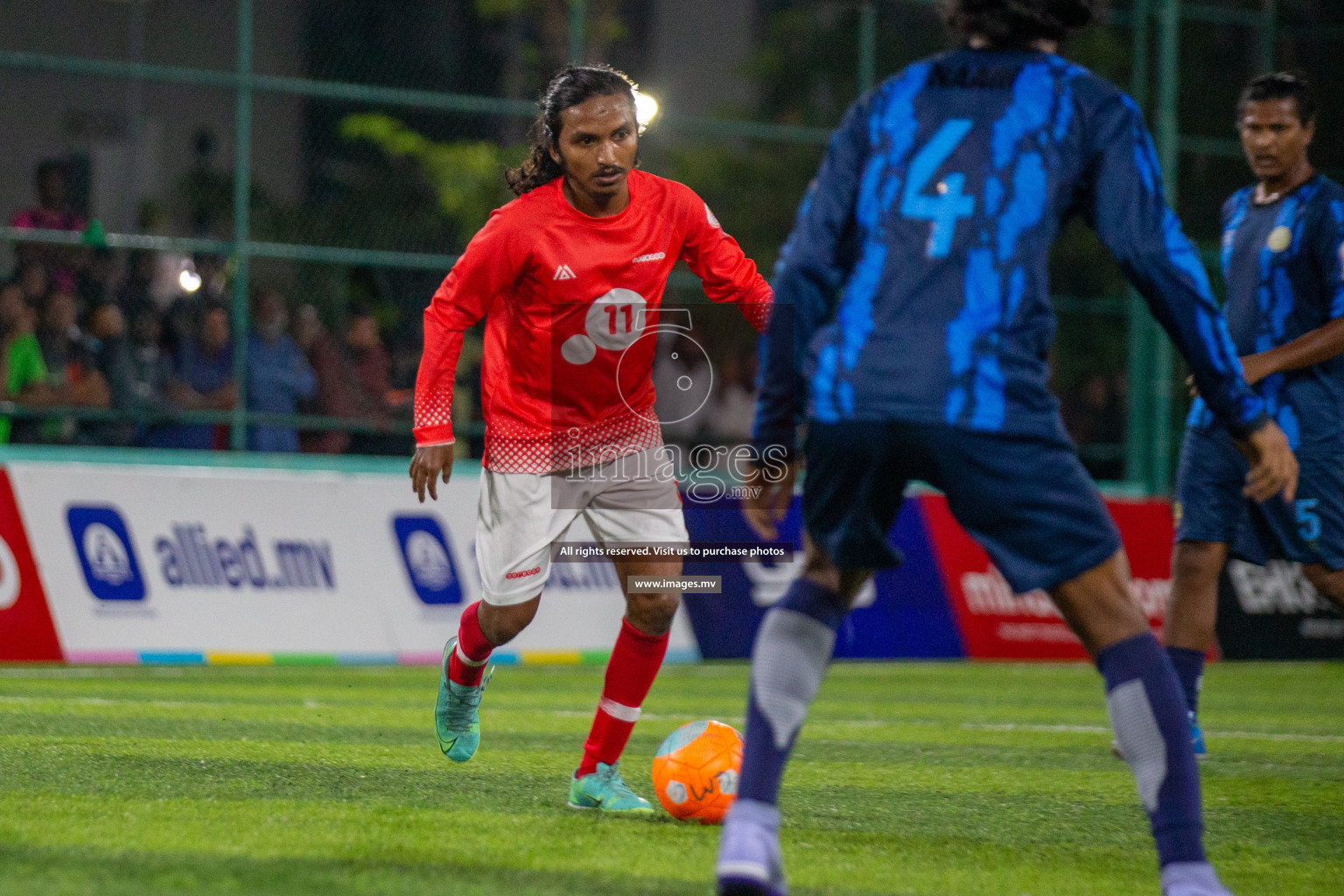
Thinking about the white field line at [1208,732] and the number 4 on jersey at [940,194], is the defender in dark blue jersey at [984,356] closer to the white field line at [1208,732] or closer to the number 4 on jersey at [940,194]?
the number 4 on jersey at [940,194]

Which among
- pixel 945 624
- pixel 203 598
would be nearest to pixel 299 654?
pixel 203 598

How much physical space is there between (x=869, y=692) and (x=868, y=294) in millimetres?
6870

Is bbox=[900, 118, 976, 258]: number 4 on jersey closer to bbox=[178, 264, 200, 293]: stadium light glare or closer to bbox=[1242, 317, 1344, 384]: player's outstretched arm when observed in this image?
bbox=[1242, 317, 1344, 384]: player's outstretched arm

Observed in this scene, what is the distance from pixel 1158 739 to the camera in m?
3.43

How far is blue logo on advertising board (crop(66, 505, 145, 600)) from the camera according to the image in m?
10.3

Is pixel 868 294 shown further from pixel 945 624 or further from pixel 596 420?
pixel 945 624

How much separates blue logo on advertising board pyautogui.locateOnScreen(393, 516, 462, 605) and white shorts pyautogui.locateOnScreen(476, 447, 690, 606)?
6.07 meters

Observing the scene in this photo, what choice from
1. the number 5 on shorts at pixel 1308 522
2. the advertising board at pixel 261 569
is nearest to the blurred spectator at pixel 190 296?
the advertising board at pixel 261 569

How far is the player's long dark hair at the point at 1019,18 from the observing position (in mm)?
3537

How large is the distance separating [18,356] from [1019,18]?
9422mm

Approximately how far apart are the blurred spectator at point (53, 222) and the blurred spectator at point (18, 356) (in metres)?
0.26

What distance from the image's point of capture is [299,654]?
35.4 feet

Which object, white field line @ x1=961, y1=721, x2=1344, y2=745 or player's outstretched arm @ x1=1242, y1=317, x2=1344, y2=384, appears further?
white field line @ x1=961, y1=721, x2=1344, y2=745

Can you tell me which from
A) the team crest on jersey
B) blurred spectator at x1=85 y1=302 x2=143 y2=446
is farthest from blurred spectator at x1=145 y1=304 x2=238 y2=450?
the team crest on jersey
